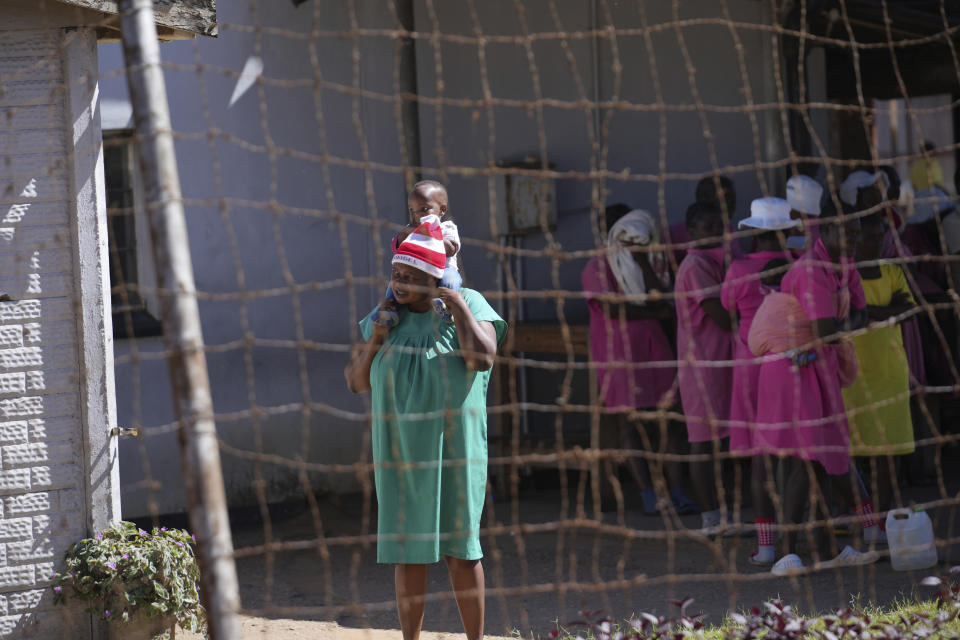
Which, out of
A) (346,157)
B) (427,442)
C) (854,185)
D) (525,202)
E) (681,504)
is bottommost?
(681,504)

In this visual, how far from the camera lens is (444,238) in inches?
142

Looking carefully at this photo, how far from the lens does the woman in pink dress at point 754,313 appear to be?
5156 millimetres

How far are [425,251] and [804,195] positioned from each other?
246 centimetres

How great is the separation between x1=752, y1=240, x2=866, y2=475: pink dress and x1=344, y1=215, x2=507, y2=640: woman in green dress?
172 cm

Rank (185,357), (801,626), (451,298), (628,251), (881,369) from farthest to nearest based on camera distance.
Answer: (628,251) < (881,369) < (451,298) < (801,626) < (185,357)

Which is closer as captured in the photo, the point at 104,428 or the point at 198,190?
the point at 104,428

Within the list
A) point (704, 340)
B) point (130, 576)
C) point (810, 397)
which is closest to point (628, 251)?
point (704, 340)

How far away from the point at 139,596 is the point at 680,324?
308 cm

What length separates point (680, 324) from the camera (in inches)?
237

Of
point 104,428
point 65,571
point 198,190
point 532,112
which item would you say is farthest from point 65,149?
point 532,112

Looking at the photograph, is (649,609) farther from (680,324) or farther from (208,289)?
(208,289)

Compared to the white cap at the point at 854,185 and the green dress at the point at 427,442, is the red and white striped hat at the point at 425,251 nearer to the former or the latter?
the green dress at the point at 427,442

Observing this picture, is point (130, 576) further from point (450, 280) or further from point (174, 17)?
point (174, 17)

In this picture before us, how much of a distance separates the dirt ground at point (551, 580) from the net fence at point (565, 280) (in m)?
0.03
